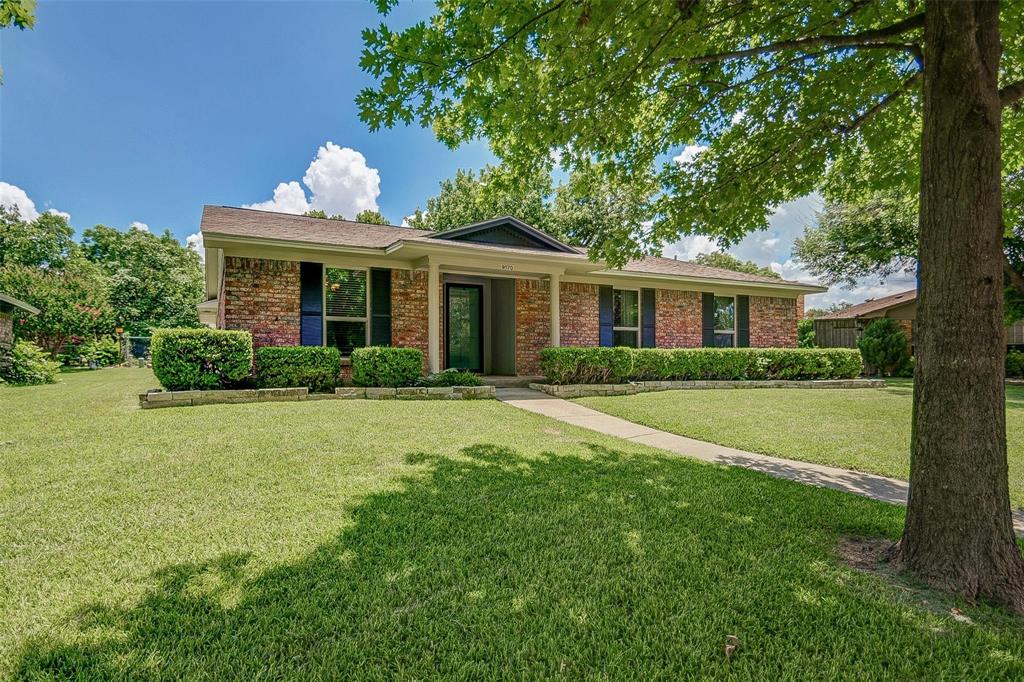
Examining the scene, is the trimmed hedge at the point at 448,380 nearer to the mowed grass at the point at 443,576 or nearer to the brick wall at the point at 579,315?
the brick wall at the point at 579,315

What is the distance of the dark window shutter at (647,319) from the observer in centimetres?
1368

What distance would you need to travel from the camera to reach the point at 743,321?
49.3 ft

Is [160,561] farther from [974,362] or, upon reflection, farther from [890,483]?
[890,483]

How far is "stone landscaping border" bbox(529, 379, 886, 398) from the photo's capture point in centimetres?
1016

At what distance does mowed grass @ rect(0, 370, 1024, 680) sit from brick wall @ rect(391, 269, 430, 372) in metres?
6.07

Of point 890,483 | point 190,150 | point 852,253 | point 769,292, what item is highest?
point 190,150

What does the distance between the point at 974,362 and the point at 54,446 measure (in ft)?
26.1

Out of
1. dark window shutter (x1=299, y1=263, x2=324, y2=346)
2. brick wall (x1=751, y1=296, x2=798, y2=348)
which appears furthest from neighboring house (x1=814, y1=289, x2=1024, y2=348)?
dark window shutter (x1=299, y1=263, x2=324, y2=346)

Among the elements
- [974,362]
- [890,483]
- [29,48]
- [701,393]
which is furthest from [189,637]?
[29,48]

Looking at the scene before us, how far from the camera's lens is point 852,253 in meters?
20.1

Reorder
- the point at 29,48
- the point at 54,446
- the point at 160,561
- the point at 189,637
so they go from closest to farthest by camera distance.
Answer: the point at 189,637 < the point at 160,561 < the point at 54,446 < the point at 29,48

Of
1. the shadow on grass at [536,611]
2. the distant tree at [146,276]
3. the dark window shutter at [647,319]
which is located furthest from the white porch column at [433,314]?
the distant tree at [146,276]

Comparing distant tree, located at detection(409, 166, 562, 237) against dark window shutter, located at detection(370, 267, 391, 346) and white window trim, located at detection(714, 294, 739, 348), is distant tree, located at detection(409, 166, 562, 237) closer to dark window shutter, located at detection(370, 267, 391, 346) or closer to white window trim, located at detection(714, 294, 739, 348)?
white window trim, located at detection(714, 294, 739, 348)

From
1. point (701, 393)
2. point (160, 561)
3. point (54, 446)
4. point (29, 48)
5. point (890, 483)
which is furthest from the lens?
point (701, 393)
